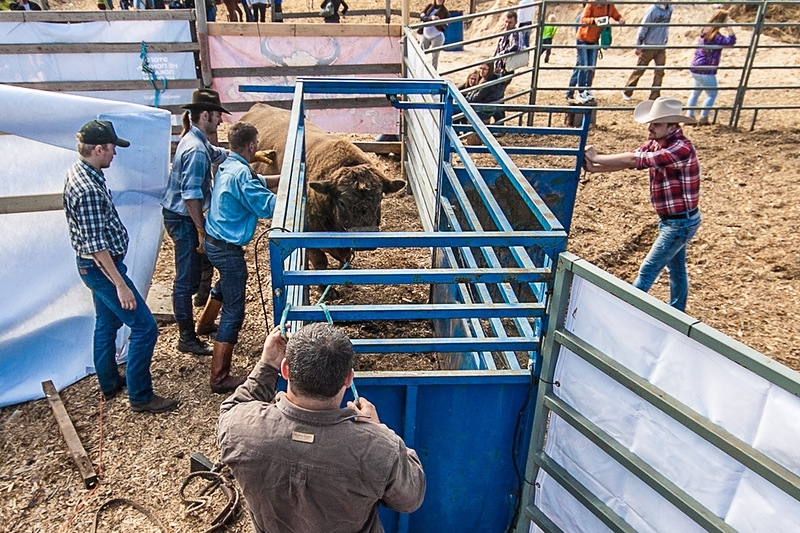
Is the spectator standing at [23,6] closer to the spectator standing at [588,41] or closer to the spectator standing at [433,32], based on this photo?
the spectator standing at [433,32]

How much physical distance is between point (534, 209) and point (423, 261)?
4116 millimetres

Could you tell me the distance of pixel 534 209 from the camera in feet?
9.74

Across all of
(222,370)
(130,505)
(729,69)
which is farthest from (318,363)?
(729,69)

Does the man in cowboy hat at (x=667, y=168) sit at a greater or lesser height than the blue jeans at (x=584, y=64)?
lesser

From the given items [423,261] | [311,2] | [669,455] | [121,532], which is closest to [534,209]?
[669,455]

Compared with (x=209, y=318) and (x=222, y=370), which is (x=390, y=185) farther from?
(x=222, y=370)

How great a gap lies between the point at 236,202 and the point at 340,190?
150cm

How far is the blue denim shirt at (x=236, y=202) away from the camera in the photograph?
437 centimetres

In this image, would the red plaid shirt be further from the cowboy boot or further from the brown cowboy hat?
the cowboy boot

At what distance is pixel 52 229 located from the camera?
5.11 m

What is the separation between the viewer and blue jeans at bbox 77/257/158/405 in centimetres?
434

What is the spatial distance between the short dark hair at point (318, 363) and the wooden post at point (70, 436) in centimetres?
290

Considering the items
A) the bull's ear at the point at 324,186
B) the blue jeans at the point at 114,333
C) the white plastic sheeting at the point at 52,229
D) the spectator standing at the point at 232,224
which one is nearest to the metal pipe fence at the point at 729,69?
the bull's ear at the point at 324,186

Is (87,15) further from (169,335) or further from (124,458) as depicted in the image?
(124,458)
